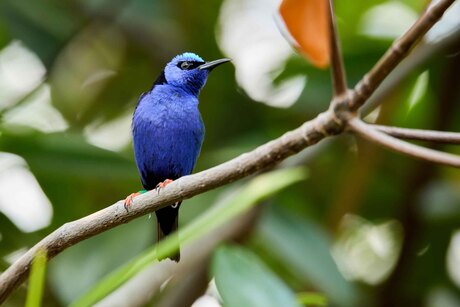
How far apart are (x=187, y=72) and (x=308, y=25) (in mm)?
976

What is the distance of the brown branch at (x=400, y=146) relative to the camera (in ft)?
3.82

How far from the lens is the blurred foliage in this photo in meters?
2.69

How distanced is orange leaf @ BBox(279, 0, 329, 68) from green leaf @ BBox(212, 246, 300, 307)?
19.6 inches

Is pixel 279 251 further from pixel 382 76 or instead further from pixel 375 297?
pixel 382 76

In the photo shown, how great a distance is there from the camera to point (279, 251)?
9.04 feet

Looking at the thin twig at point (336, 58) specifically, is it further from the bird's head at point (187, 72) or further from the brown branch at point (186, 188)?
the bird's head at point (187, 72)

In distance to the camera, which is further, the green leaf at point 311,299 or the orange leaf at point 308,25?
the green leaf at point 311,299

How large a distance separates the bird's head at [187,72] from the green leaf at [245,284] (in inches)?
27.2

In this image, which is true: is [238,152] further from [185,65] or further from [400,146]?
[400,146]

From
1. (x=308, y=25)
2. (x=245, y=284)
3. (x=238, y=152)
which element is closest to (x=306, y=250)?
(x=238, y=152)

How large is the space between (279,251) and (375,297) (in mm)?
548

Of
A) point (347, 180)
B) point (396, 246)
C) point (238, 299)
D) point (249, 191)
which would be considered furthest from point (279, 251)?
point (249, 191)

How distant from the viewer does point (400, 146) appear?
1.21 metres

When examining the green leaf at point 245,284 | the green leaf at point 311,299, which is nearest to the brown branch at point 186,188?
the green leaf at point 245,284
